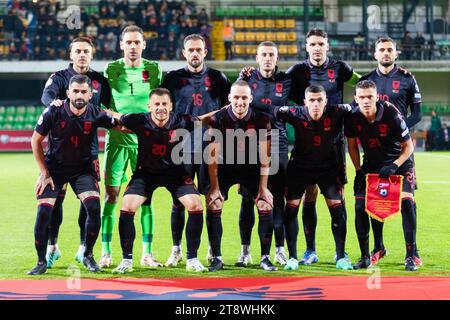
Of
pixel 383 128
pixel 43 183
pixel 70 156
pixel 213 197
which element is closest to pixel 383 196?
pixel 383 128

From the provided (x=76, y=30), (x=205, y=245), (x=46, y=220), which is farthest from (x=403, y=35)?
(x=46, y=220)

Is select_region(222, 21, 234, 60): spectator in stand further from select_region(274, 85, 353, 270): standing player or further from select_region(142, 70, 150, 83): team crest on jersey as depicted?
select_region(274, 85, 353, 270): standing player

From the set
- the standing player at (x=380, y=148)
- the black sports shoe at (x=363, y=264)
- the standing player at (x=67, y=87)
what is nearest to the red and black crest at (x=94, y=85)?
the standing player at (x=67, y=87)

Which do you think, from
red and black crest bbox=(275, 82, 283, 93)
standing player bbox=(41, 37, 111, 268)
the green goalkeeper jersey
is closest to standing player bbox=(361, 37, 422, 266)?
red and black crest bbox=(275, 82, 283, 93)

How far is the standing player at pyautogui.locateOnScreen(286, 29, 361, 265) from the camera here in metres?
7.82

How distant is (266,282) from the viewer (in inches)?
261

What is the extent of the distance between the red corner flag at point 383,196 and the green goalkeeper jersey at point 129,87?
216 cm

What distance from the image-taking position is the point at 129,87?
7938 mm

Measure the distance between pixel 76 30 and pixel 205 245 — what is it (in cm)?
2207

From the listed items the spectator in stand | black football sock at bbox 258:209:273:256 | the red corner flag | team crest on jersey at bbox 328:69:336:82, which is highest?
the spectator in stand

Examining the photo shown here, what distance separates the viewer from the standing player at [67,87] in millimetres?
7703

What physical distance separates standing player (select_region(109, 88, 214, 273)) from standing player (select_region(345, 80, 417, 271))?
139 cm
